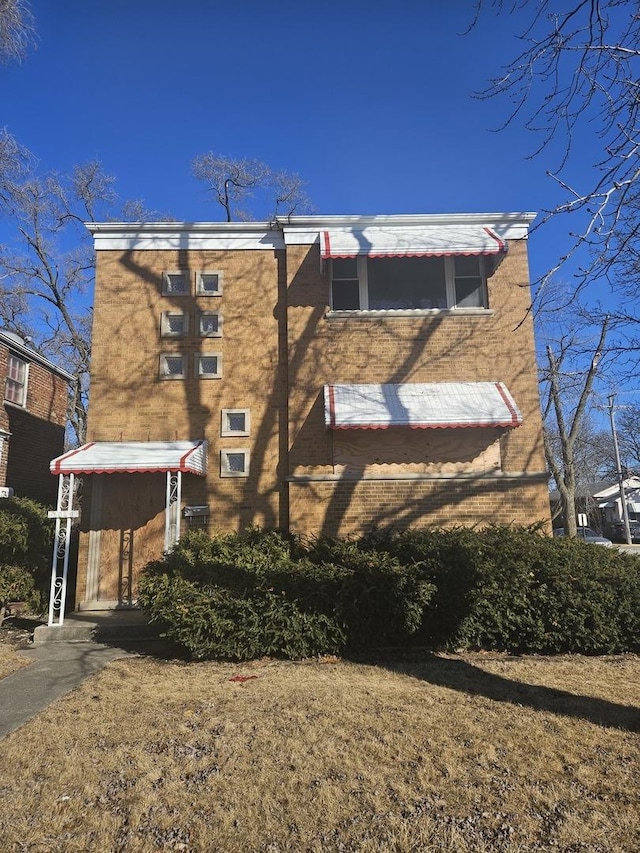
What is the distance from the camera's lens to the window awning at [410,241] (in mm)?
10356

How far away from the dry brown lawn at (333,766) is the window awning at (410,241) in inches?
291

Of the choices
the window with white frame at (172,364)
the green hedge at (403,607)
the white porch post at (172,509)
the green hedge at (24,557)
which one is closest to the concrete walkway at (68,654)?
the green hedge at (24,557)

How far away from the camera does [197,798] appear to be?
342cm

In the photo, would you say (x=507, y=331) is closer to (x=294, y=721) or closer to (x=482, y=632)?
(x=482, y=632)

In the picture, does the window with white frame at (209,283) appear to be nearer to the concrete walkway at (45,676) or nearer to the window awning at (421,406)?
the window awning at (421,406)

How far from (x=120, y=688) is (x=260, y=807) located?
3124mm

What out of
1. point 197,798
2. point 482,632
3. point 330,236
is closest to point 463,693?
point 482,632

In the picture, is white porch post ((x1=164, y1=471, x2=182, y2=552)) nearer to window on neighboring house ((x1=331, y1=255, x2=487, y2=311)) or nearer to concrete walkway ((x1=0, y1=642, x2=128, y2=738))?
concrete walkway ((x1=0, y1=642, x2=128, y2=738))

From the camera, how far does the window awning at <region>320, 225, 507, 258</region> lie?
34.0 ft

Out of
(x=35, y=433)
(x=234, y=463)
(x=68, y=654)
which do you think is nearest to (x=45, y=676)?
(x=68, y=654)

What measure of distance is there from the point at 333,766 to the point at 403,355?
7980 mm

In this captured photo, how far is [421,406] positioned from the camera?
9.87 metres

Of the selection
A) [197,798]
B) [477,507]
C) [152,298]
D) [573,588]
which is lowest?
[197,798]

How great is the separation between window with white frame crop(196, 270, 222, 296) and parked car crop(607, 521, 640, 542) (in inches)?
1569
